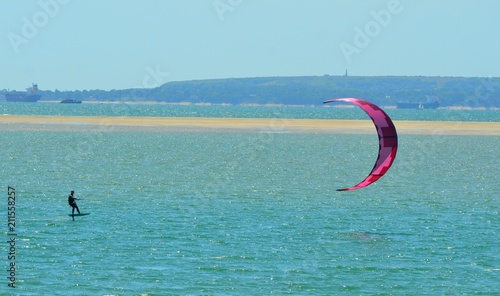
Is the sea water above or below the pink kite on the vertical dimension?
below

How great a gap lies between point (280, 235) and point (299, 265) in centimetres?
632

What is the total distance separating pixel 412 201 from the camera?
5519 centimetres

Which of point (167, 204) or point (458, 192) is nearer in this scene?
point (167, 204)

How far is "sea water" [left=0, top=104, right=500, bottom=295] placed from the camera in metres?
32.3

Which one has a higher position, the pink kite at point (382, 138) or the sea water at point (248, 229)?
the pink kite at point (382, 138)

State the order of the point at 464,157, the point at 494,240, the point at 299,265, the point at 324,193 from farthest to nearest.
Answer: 1. the point at 464,157
2. the point at 324,193
3. the point at 494,240
4. the point at 299,265

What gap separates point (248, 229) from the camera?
139 ft

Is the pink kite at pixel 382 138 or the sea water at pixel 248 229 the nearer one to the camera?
the sea water at pixel 248 229

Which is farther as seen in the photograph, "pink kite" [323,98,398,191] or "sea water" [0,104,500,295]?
"pink kite" [323,98,398,191]

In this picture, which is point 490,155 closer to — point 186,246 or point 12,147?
point 12,147

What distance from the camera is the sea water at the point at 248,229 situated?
32281mm

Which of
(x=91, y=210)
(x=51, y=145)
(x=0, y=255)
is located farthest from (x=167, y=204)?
(x=51, y=145)

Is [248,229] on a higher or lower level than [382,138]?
lower

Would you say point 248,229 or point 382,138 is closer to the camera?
point 248,229
